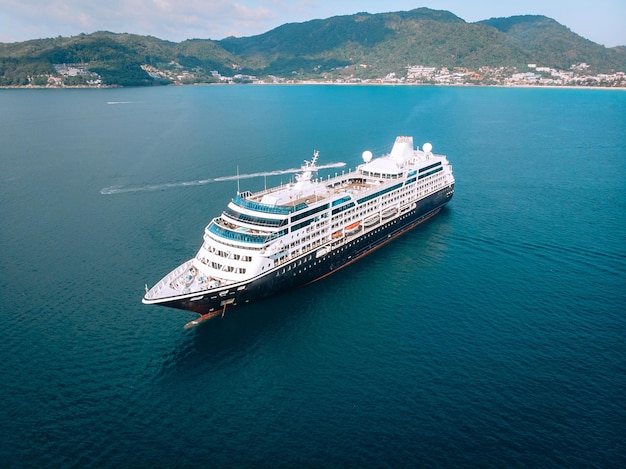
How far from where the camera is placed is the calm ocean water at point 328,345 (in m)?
33.8

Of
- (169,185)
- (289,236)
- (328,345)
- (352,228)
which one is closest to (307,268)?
(289,236)

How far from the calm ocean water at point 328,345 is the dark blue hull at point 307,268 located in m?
1.45

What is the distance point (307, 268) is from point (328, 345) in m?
13.2

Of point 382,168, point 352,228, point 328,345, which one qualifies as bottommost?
point 328,345

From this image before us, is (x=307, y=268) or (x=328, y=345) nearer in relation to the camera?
(x=328, y=345)

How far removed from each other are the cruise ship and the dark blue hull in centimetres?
12

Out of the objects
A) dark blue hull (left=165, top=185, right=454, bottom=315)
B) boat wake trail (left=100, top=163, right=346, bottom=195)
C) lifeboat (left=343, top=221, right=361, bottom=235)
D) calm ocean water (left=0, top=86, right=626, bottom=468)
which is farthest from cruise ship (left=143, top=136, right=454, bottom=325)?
boat wake trail (left=100, top=163, right=346, bottom=195)

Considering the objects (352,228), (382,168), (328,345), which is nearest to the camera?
(328,345)

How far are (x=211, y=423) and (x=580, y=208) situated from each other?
79.2m

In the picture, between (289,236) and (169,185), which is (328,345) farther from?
(169,185)

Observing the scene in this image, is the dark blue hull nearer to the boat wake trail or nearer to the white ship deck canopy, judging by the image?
the white ship deck canopy

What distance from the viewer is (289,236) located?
53.7 meters

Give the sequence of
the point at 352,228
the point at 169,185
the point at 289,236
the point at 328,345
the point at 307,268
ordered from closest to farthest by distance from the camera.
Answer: the point at 328,345, the point at 289,236, the point at 307,268, the point at 352,228, the point at 169,185

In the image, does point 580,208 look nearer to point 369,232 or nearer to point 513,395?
point 369,232
